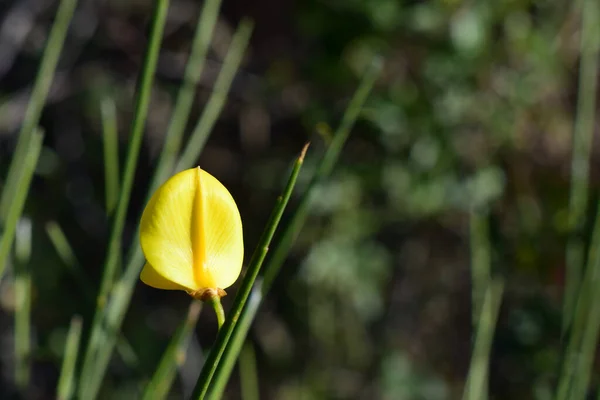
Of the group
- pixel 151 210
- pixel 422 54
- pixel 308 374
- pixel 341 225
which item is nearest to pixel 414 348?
pixel 308 374

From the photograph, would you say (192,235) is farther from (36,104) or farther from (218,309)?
(36,104)

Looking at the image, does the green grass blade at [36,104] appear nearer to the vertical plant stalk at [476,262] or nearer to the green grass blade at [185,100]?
the green grass blade at [185,100]

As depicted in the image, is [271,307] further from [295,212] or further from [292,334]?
[295,212]

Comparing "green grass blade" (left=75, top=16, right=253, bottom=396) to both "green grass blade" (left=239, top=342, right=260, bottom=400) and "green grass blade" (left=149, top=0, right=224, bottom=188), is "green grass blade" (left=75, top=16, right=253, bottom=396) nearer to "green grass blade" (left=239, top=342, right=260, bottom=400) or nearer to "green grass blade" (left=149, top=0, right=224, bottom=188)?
"green grass blade" (left=149, top=0, right=224, bottom=188)

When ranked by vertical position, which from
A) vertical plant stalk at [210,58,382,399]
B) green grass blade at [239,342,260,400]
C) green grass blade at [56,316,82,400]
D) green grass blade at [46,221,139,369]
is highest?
vertical plant stalk at [210,58,382,399]

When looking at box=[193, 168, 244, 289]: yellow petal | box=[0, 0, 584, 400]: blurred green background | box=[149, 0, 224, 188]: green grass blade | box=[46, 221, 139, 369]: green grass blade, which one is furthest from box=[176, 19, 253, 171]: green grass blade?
box=[0, 0, 584, 400]: blurred green background

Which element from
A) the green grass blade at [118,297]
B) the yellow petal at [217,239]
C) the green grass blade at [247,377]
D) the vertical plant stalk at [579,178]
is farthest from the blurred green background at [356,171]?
the yellow petal at [217,239]

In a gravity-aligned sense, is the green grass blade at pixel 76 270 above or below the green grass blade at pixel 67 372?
above
